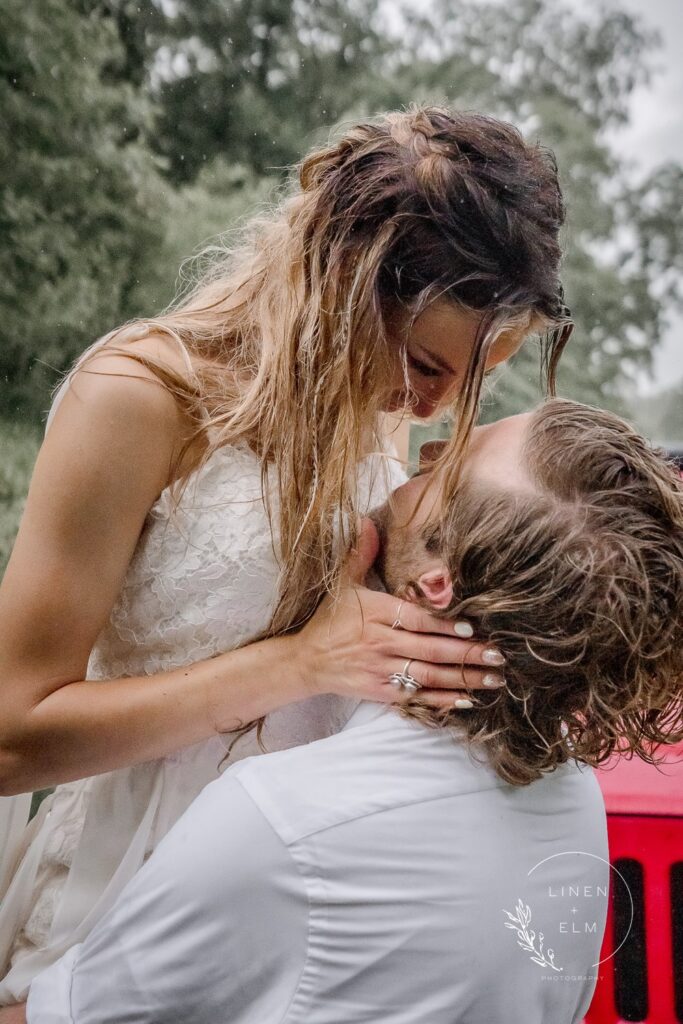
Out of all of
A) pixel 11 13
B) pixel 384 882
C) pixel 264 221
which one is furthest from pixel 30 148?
pixel 384 882

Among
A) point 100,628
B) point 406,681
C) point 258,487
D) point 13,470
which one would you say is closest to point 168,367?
point 258,487

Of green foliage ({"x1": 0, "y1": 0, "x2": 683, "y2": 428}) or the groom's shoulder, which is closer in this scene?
the groom's shoulder

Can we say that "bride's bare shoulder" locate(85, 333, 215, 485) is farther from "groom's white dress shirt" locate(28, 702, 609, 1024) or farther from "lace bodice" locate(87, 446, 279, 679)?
"groom's white dress shirt" locate(28, 702, 609, 1024)

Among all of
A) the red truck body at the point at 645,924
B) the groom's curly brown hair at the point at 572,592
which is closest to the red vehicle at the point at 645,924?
the red truck body at the point at 645,924

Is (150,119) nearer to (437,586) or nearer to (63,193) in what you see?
(63,193)

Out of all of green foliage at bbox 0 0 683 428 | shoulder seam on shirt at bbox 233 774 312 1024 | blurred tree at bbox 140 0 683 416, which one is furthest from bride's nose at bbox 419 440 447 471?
green foliage at bbox 0 0 683 428

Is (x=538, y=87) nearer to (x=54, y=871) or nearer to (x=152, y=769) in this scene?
(x=152, y=769)

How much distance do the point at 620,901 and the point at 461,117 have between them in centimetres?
80

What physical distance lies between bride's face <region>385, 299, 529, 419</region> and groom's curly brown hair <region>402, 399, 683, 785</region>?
12 cm

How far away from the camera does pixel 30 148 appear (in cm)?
140

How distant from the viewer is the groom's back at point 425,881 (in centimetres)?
71

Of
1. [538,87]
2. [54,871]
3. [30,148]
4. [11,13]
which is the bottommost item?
[54,871]

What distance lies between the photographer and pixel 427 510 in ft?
2.74

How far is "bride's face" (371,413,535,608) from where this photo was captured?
80 centimetres
